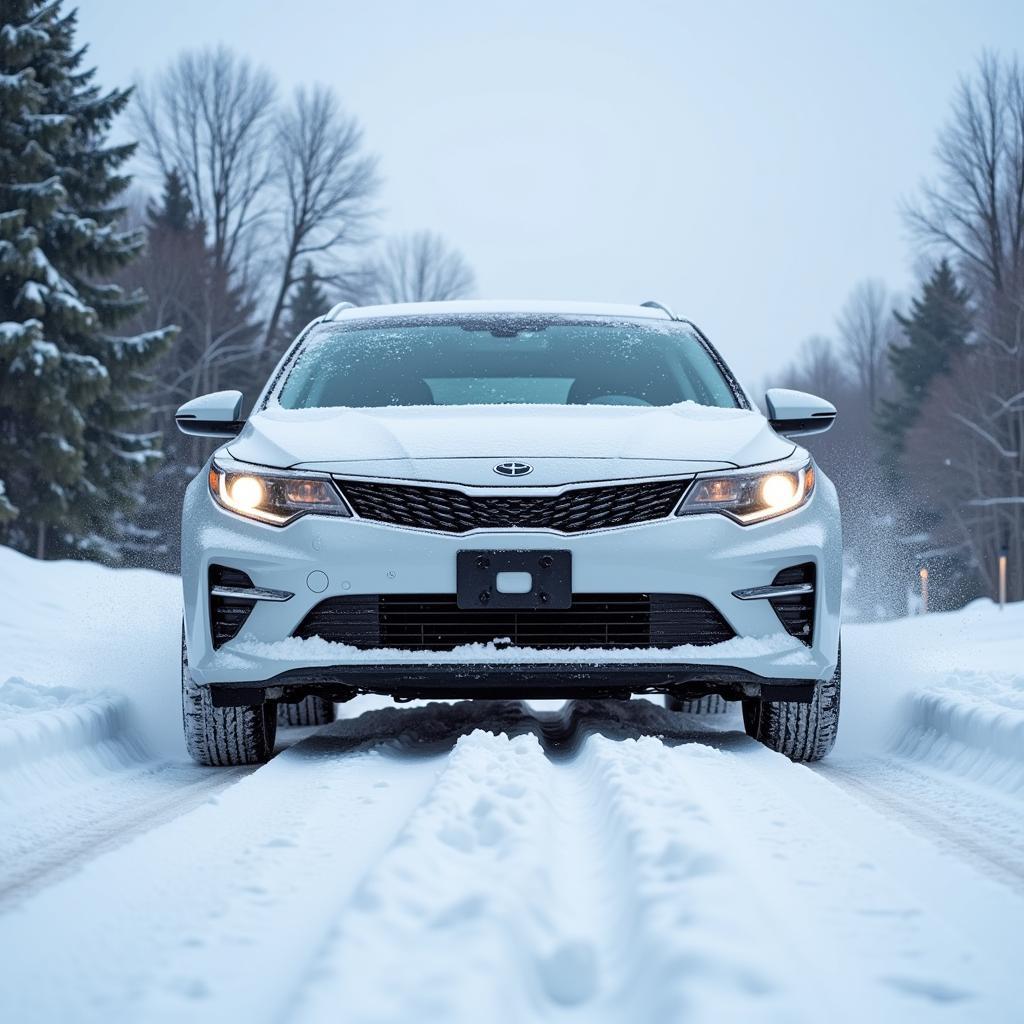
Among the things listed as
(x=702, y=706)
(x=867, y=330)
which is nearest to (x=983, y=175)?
(x=702, y=706)

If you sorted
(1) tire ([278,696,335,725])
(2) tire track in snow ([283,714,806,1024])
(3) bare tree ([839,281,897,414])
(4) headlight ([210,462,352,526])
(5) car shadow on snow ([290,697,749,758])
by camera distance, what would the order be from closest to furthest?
(2) tire track in snow ([283,714,806,1024])
(4) headlight ([210,462,352,526])
(5) car shadow on snow ([290,697,749,758])
(1) tire ([278,696,335,725])
(3) bare tree ([839,281,897,414])

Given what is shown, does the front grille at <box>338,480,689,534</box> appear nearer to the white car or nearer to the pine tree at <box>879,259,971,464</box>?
the white car

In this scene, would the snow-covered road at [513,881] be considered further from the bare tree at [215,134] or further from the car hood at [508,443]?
the bare tree at [215,134]

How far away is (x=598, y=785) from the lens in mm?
3418

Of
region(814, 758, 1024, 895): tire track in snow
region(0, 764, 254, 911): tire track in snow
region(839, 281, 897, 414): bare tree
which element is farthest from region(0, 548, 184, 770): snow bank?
region(839, 281, 897, 414): bare tree

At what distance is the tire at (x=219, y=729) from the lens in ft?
14.6

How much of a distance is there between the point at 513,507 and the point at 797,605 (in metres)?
0.91

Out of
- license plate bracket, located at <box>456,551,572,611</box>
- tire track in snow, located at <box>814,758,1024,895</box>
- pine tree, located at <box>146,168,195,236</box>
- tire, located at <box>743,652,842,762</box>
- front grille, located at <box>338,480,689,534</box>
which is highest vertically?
pine tree, located at <box>146,168,195,236</box>

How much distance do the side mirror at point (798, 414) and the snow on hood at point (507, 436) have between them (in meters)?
0.26

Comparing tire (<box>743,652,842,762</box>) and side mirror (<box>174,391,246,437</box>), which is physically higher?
side mirror (<box>174,391,246,437</box>)

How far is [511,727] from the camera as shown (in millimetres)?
5051

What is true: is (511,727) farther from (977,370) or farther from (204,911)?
(977,370)

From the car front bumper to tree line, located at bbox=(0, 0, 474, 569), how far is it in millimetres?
16817

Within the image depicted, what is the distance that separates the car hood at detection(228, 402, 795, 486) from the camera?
4160 millimetres
